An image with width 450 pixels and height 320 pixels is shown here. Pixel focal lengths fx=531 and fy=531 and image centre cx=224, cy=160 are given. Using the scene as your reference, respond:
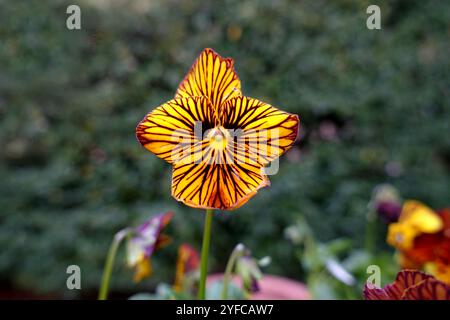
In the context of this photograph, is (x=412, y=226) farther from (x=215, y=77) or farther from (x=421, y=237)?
(x=215, y=77)

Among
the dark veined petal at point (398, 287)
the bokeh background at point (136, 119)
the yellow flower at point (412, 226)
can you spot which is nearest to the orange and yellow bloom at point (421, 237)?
the yellow flower at point (412, 226)

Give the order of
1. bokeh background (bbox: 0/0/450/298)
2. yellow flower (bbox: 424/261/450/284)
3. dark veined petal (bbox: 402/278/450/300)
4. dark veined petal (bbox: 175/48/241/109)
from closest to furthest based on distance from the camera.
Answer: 1. dark veined petal (bbox: 402/278/450/300)
2. dark veined petal (bbox: 175/48/241/109)
3. yellow flower (bbox: 424/261/450/284)
4. bokeh background (bbox: 0/0/450/298)

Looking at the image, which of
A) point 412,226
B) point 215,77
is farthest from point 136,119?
point 215,77

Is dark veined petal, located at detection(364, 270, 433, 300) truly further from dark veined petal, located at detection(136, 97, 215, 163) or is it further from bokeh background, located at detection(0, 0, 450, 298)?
bokeh background, located at detection(0, 0, 450, 298)

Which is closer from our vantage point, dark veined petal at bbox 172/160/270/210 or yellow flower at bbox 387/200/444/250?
dark veined petal at bbox 172/160/270/210

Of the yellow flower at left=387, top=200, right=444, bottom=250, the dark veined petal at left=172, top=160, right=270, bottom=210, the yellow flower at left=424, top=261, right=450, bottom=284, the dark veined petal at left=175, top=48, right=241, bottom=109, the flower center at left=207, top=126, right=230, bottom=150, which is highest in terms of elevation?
the dark veined petal at left=175, top=48, right=241, bottom=109

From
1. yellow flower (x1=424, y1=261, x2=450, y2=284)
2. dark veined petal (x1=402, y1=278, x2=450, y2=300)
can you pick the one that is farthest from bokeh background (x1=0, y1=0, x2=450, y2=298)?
dark veined petal (x1=402, y1=278, x2=450, y2=300)

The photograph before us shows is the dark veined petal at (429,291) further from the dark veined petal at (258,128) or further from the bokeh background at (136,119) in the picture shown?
the bokeh background at (136,119)
